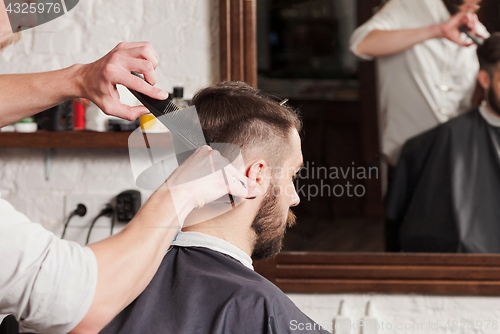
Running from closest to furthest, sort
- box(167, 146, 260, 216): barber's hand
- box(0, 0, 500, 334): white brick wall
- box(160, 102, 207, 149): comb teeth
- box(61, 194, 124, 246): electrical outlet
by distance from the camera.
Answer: box(167, 146, 260, 216): barber's hand
box(160, 102, 207, 149): comb teeth
box(0, 0, 500, 334): white brick wall
box(61, 194, 124, 246): electrical outlet

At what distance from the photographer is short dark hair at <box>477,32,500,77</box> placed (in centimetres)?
126

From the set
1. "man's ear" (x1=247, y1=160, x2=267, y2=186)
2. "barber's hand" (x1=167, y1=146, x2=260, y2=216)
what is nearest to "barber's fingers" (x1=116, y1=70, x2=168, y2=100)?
"barber's hand" (x1=167, y1=146, x2=260, y2=216)

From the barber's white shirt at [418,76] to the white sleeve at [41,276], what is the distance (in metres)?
1.13

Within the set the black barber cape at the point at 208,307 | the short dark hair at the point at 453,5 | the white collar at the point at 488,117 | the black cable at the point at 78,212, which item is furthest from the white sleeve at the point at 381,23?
the black cable at the point at 78,212

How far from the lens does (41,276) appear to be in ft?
1.42

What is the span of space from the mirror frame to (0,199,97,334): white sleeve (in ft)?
3.31

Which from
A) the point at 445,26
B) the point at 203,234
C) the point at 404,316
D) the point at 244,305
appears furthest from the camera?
the point at 404,316

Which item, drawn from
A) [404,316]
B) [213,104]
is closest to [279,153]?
[213,104]

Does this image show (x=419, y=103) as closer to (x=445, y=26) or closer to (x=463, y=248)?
(x=445, y=26)

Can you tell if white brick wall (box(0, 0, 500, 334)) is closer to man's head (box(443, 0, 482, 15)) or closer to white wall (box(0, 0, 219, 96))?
white wall (box(0, 0, 219, 96))

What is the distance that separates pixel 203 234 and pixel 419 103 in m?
0.91

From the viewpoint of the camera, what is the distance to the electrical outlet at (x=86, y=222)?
135cm

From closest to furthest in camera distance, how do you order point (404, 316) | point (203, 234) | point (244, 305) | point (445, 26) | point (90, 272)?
point (90, 272)
point (244, 305)
point (203, 234)
point (445, 26)
point (404, 316)

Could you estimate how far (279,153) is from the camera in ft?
2.91
